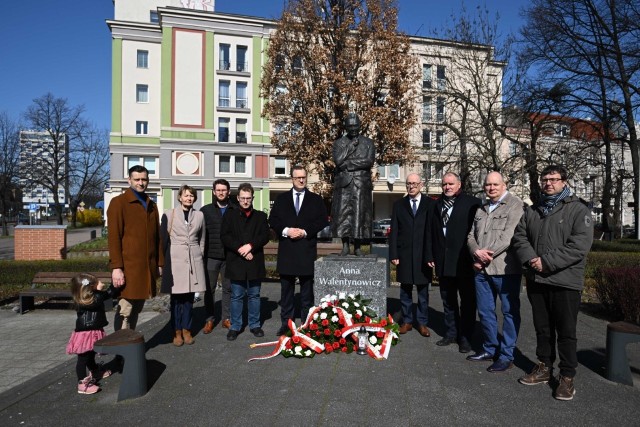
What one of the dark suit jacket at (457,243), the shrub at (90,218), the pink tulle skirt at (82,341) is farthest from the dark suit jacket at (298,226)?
the shrub at (90,218)

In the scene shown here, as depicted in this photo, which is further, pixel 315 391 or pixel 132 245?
pixel 132 245

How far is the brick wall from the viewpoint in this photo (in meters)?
14.5

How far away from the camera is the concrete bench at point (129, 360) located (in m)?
4.22

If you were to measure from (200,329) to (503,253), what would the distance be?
14.0 ft

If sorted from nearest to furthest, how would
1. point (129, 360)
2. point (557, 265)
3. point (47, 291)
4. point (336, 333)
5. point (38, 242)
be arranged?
1. point (557, 265)
2. point (129, 360)
3. point (336, 333)
4. point (47, 291)
5. point (38, 242)

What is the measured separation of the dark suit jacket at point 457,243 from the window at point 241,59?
33.7 m

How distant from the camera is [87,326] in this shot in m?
4.48

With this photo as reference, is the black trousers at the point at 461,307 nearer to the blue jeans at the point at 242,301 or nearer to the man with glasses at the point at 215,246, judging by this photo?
the blue jeans at the point at 242,301

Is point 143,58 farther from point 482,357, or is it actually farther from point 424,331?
point 482,357

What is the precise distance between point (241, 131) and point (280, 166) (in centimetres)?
414

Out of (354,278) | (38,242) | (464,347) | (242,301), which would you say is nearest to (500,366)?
(464,347)

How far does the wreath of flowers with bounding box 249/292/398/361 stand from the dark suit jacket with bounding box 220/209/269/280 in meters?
0.91

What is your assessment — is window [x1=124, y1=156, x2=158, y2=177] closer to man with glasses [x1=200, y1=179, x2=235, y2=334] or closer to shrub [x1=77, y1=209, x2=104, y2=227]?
shrub [x1=77, y1=209, x2=104, y2=227]

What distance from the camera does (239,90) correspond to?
37.0 m
